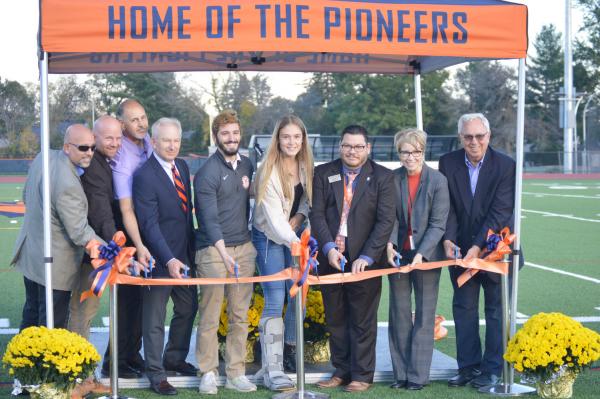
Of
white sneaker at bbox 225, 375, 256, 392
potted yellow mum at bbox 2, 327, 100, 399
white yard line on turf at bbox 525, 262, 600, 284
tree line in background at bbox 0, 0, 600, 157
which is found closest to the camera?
potted yellow mum at bbox 2, 327, 100, 399

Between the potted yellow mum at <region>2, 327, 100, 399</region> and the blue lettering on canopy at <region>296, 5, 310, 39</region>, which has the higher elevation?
the blue lettering on canopy at <region>296, 5, 310, 39</region>

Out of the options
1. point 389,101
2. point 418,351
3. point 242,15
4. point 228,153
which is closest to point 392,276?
point 418,351

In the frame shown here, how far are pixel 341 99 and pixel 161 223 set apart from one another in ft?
230

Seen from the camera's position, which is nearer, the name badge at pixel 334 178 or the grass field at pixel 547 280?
the name badge at pixel 334 178

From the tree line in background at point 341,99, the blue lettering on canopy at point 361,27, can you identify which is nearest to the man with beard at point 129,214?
the blue lettering on canopy at point 361,27

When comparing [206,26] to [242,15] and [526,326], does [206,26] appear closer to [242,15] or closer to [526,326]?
[242,15]

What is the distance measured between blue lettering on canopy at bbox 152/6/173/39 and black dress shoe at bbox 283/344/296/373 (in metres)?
2.57

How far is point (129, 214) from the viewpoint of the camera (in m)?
6.04

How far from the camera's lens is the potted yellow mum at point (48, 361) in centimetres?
538

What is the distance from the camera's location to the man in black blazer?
6.32 metres

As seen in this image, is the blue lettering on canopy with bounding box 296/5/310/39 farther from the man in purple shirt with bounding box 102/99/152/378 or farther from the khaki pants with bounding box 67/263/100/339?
the khaki pants with bounding box 67/263/100/339

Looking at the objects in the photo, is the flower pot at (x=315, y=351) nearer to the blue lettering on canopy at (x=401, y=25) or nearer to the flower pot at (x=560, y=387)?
the flower pot at (x=560, y=387)

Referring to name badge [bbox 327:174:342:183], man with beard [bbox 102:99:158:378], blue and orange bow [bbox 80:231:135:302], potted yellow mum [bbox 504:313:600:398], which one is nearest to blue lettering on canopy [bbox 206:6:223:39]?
man with beard [bbox 102:99:158:378]

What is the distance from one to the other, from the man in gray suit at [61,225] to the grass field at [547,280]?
83 centimetres
